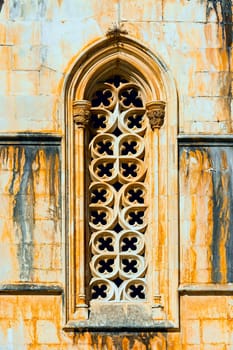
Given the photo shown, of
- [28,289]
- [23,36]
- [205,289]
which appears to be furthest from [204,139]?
[28,289]

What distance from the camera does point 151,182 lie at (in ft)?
67.8

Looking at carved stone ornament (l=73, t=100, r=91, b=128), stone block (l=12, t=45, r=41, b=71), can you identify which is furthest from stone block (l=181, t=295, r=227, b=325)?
stone block (l=12, t=45, r=41, b=71)

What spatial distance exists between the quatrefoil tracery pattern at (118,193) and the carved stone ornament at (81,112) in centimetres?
21

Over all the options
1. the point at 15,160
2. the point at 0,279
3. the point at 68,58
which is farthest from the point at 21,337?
the point at 68,58

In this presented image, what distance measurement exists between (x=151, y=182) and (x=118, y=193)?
0.43m

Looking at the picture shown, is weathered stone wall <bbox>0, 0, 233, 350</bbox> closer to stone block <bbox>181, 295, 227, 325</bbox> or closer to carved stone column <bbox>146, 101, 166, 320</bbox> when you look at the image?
stone block <bbox>181, 295, 227, 325</bbox>

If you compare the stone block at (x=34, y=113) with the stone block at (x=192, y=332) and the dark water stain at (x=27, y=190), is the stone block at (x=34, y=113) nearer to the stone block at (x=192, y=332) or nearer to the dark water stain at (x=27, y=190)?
the dark water stain at (x=27, y=190)

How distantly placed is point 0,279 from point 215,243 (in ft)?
8.62

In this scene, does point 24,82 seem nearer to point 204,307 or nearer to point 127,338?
point 127,338

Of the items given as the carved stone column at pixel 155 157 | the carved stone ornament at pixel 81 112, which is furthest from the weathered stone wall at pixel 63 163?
the carved stone column at pixel 155 157

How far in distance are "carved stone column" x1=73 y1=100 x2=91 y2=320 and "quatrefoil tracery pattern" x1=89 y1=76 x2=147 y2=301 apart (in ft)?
0.66

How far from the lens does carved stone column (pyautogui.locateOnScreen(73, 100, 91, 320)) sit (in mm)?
20359

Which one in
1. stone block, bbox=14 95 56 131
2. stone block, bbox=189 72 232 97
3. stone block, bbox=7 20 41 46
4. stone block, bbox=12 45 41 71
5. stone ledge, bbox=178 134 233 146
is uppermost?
stone block, bbox=7 20 41 46

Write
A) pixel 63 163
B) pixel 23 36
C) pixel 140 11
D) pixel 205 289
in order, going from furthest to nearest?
pixel 140 11
pixel 23 36
pixel 63 163
pixel 205 289
